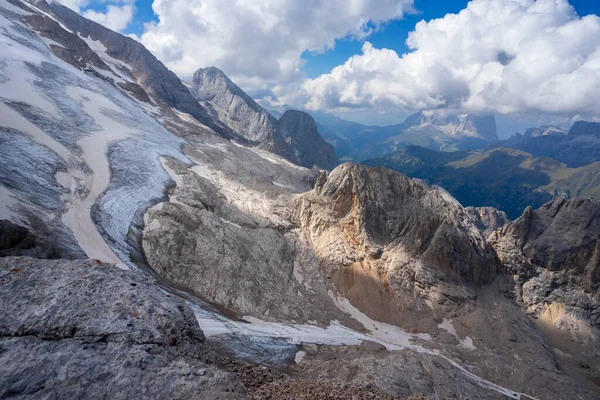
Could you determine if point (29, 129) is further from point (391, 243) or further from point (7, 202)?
point (391, 243)

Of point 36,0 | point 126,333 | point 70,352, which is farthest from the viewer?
point 36,0

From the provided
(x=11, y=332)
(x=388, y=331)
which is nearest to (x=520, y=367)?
(x=388, y=331)

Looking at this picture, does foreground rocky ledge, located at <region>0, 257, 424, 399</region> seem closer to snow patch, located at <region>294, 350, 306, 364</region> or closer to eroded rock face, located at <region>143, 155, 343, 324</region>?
snow patch, located at <region>294, 350, 306, 364</region>

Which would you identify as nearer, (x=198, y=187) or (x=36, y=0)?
(x=198, y=187)

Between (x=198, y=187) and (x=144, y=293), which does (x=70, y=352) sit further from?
(x=198, y=187)

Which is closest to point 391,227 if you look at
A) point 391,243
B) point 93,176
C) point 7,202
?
point 391,243

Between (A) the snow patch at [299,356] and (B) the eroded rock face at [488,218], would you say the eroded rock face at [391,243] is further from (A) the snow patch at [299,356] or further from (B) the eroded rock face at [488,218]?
(B) the eroded rock face at [488,218]
